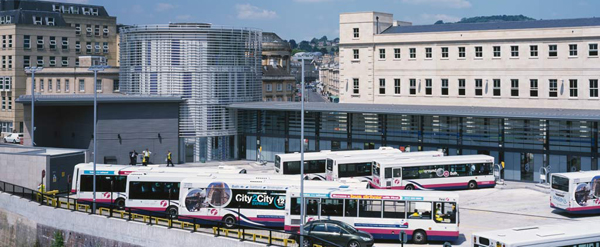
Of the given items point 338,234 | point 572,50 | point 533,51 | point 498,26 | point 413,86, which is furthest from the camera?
point 413,86

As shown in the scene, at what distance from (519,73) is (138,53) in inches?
1373

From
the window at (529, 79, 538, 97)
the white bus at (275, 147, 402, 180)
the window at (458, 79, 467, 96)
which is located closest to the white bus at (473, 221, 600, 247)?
the white bus at (275, 147, 402, 180)

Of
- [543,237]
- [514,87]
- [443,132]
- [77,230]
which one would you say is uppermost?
[514,87]

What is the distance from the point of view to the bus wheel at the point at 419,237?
→ 112ft

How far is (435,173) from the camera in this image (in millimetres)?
47656

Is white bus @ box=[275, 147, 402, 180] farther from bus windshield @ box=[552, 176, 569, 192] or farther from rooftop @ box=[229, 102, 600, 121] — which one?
bus windshield @ box=[552, 176, 569, 192]

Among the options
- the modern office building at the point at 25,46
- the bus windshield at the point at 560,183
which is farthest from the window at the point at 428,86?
the modern office building at the point at 25,46

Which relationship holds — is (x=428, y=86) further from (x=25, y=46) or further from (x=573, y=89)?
(x=25, y=46)

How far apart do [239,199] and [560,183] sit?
61.0ft

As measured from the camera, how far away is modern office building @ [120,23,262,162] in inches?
2489

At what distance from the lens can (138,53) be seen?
6397 cm

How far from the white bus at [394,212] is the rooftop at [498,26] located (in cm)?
3587

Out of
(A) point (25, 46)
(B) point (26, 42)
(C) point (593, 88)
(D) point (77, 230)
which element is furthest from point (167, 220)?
(B) point (26, 42)

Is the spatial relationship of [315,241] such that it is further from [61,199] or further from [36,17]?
[36,17]
